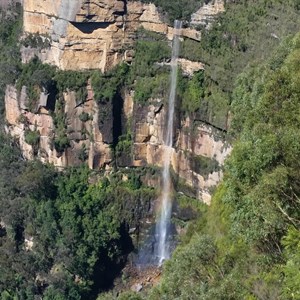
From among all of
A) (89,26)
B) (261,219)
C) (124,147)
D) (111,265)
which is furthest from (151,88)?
(261,219)

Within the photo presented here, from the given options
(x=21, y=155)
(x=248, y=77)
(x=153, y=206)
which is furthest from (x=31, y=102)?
(x=248, y=77)

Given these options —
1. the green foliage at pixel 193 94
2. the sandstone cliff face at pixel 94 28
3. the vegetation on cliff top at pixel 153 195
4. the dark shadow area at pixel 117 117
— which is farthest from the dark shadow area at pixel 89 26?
the green foliage at pixel 193 94

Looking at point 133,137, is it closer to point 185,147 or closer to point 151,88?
point 151,88

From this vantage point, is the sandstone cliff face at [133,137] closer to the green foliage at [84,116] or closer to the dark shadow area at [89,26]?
the green foliage at [84,116]

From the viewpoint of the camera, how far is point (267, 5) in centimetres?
1734

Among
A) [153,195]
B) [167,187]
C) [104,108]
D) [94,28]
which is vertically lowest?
[153,195]

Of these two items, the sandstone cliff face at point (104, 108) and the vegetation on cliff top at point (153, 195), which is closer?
→ the vegetation on cliff top at point (153, 195)

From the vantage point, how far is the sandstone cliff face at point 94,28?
1967 cm

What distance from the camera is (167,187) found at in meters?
A: 20.5

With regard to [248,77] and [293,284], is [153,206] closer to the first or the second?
[248,77]

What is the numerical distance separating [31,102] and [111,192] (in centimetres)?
404

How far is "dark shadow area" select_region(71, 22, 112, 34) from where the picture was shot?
19.9 meters

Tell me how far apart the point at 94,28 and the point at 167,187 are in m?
5.62

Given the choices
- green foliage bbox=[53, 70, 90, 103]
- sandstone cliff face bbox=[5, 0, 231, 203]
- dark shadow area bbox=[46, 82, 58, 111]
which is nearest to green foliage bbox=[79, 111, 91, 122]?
sandstone cliff face bbox=[5, 0, 231, 203]
